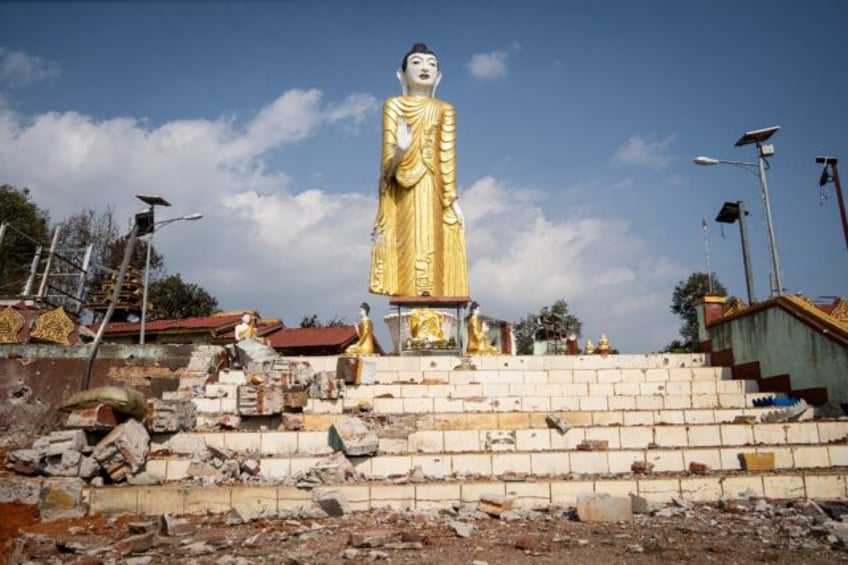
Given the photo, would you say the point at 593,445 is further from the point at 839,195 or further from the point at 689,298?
the point at 689,298

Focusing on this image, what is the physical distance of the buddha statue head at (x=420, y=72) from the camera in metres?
16.8

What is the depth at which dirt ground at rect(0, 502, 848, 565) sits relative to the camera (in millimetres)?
4336

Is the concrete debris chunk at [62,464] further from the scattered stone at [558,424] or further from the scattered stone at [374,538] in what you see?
the scattered stone at [558,424]

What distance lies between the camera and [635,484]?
596 cm

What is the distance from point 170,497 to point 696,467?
555 cm

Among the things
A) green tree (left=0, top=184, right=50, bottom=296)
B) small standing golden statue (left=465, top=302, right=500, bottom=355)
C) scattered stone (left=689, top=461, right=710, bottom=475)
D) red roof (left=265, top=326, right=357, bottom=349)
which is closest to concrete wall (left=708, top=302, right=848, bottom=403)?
scattered stone (left=689, top=461, right=710, bottom=475)

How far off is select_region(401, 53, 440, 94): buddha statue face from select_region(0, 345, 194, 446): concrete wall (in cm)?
1022

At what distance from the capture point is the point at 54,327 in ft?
34.2

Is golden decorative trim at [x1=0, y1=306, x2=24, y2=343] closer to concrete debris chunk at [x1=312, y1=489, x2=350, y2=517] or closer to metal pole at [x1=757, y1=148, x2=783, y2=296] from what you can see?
concrete debris chunk at [x1=312, y1=489, x2=350, y2=517]

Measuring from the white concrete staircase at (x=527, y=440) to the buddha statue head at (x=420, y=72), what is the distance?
9.22m

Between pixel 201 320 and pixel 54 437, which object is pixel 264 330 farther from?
pixel 54 437

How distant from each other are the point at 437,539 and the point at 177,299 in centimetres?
3264

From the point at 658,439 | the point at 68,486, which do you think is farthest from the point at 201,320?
the point at 658,439

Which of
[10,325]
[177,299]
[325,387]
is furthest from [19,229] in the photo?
[325,387]
